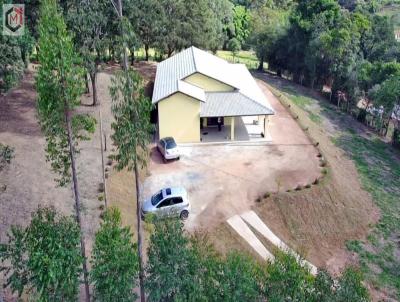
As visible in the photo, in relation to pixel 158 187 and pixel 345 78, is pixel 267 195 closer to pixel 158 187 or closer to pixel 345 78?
pixel 158 187

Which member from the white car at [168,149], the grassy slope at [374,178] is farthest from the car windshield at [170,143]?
the grassy slope at [374,178]

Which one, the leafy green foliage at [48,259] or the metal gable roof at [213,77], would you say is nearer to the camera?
the leafy green foliage at [48,259]

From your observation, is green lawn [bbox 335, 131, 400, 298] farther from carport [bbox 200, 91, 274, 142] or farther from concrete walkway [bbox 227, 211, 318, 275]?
carport [bbox 200, 91, 274, 142]

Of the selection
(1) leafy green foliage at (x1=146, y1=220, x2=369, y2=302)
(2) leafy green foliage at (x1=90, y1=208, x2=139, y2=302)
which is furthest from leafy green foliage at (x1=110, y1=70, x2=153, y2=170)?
(1) leafy green foliage at (x1=146, y1=220, x2=369, y2=302)

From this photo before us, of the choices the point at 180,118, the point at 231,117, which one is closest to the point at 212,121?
the point at 231,117

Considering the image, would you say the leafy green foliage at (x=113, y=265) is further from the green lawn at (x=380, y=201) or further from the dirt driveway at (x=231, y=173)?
the green lawn at (x=380, y=201)

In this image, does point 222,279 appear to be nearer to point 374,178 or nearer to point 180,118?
point 180,118

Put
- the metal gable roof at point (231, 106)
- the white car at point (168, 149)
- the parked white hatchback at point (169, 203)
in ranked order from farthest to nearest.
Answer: the metal gable roof at point (231, 106)
the white car at point (168, 149)
the parked white hatchback at point (169, 203)
